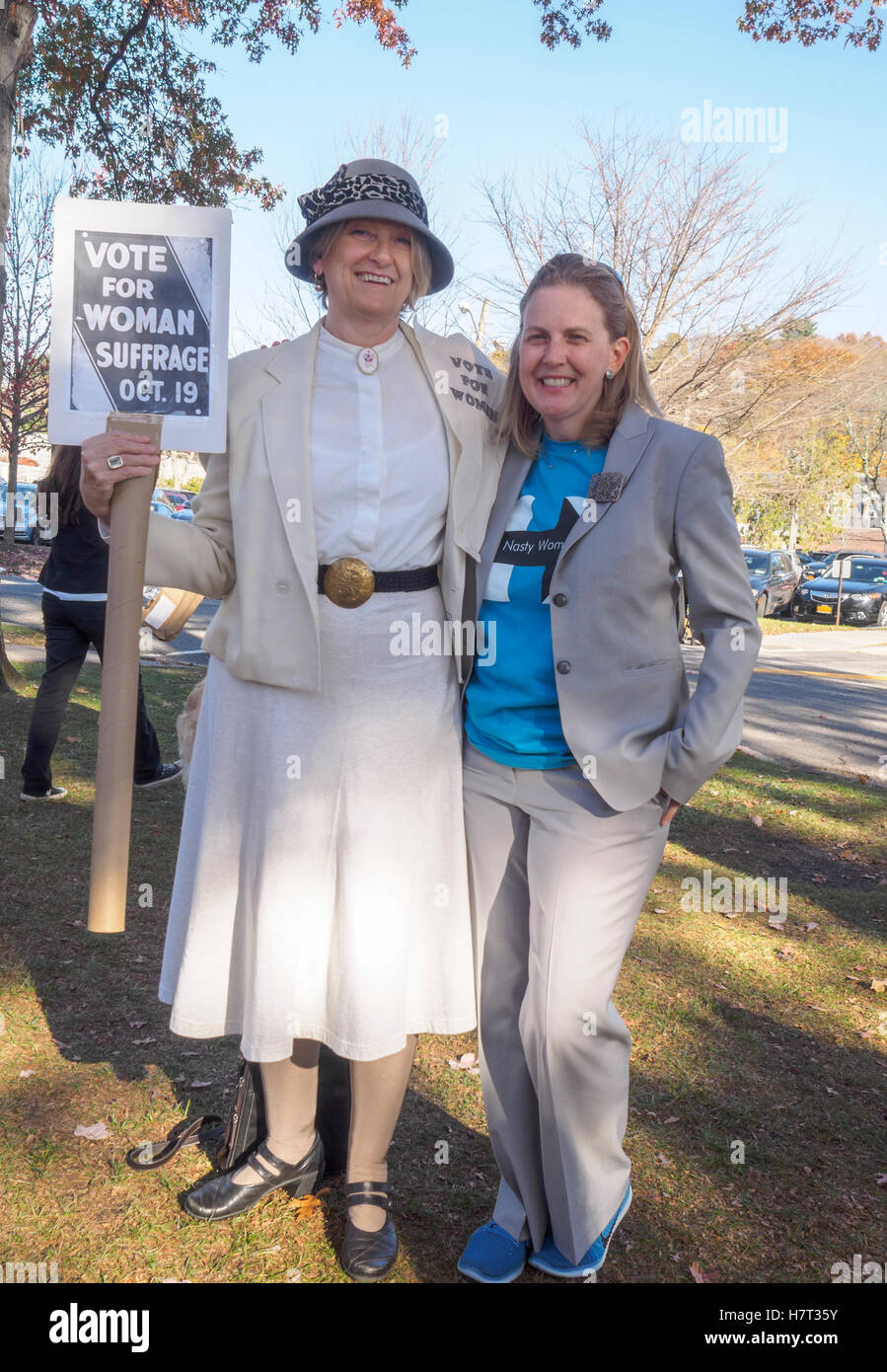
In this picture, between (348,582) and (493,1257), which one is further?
(493,1257)

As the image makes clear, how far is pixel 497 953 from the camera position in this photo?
111 inches

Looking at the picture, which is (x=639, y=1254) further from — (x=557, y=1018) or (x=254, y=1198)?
(x=254, y=1198)

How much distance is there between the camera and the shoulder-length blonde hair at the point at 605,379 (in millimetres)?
2594

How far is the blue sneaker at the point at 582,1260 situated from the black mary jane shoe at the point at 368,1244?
357 mm

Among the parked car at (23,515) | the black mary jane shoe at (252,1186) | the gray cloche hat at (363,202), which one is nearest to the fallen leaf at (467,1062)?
the black mary jane shoe at (252,1186)

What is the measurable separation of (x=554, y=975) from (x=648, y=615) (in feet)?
2.81

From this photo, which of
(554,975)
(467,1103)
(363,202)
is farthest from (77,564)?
(554,975)

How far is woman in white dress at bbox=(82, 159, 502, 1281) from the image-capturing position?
8.53 feet

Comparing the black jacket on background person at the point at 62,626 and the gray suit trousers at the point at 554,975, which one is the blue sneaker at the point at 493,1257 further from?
the black jacket on background person at the point at 62,626

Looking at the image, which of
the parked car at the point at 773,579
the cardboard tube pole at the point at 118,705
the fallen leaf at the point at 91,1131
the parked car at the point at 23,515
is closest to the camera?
the cardboard tube pole at the point at 118,705

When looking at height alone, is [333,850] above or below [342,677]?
below

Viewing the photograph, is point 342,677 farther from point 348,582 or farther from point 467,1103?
point 467,1103

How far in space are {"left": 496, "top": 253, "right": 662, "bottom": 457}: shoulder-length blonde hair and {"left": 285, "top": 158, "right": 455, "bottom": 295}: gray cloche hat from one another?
312 millimetres

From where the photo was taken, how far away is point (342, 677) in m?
2.62
